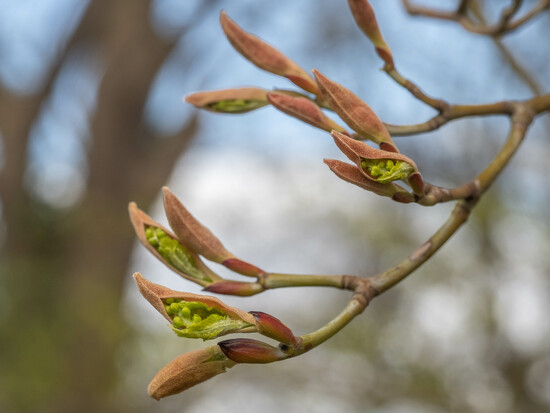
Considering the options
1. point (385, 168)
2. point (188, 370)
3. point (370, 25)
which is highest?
point (370, 25)

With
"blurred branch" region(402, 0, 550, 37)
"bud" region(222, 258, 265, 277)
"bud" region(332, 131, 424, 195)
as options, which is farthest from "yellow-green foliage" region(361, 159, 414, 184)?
"blurred branch" region(402, 0, 550, 37)

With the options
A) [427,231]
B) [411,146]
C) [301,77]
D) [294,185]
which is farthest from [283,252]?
[301,77]

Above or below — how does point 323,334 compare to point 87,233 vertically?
below

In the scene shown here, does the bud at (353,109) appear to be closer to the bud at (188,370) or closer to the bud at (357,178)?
the bud at (357,178)

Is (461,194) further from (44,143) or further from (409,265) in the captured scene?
(44,143)

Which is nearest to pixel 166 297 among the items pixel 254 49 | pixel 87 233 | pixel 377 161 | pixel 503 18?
pixel 377 161

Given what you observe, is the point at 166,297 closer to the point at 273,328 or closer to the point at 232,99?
the point at 273,328
